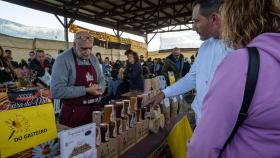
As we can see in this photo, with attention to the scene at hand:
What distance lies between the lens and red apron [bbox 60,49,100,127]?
→ 2459 millimetres

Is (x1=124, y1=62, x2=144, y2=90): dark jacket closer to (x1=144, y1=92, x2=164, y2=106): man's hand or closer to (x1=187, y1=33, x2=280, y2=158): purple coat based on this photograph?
(x1=144, y1=92, x2=164, y2=106): man's hand

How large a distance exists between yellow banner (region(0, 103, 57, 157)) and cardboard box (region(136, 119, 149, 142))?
2.66ft

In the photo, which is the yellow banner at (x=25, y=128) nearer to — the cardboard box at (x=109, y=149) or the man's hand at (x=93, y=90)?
the cardboard box at (x=109, y=149)

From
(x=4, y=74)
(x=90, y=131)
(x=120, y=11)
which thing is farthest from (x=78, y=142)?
(x=120, y=11)

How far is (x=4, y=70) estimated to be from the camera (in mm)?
Answer: 4590

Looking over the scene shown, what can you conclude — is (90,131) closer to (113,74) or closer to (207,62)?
(207,62)

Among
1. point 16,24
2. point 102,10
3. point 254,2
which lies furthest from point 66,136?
point 102,10

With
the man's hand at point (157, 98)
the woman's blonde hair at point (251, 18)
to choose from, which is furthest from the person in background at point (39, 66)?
the woman's blonde hair at point (251, 18)

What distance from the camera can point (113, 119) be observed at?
6.28 ft

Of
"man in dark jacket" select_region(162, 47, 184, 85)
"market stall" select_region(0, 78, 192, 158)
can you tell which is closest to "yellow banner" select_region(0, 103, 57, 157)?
"market stall" select_region(0, 78, 192, 158)

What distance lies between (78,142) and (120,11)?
1298 cm

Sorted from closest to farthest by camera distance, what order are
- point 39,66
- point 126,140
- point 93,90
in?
point 126,140, point 93,90, point 39,66

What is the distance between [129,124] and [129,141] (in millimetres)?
108

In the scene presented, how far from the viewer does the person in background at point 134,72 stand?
596 centimetres
